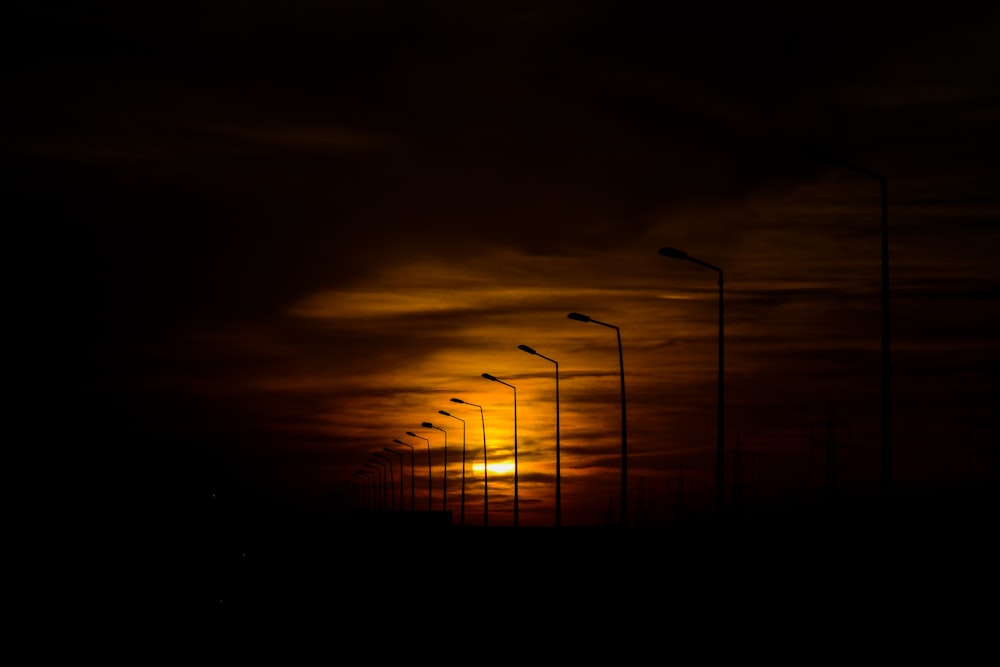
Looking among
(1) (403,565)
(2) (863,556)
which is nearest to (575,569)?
(2) (863,556)

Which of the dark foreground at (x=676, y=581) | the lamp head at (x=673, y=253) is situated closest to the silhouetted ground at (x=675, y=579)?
the dark foreground at (x=676, y=581)

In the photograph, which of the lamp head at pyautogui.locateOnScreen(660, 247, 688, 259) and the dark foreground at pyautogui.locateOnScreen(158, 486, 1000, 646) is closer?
the dark foreground at pyautogui.locateOnScreen(158, 486, 1000, 646)

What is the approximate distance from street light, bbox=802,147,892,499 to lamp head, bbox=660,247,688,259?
302 inches

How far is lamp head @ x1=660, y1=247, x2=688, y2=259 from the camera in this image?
143 feet

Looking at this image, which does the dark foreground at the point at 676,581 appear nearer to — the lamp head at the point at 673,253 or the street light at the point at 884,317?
the street light at the point at 884,317

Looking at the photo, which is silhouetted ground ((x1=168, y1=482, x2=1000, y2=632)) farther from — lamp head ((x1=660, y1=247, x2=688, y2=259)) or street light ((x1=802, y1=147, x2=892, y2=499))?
lamp head ((x1=660, y1=247, x2=688, y2=259))

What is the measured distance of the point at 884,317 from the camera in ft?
122

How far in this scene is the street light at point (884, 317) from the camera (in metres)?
35.6

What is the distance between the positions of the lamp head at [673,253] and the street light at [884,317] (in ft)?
25.1

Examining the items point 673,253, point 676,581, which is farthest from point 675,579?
point 673,253

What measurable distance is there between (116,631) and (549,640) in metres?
13.9

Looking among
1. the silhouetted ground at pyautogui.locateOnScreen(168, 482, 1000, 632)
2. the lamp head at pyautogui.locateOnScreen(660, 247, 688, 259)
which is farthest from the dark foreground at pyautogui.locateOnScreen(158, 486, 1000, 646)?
the lamp head at pyautogui.locateOnScreen(660, 247, 688, 259)

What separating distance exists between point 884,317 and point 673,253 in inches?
323

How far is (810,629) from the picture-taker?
104 feet
